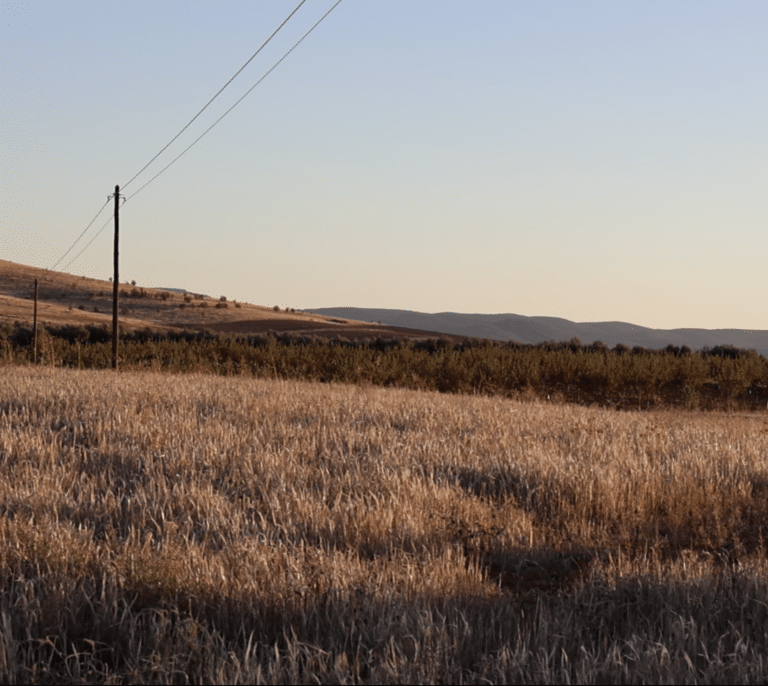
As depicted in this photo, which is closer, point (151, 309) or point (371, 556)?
point (371, 556)

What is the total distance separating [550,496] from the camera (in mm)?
7801

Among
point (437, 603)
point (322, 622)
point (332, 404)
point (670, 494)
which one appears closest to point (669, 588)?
point (437, 603)

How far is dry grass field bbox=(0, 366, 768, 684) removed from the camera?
13.0 ft

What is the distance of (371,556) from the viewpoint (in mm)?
5750

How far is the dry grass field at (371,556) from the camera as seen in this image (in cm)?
395

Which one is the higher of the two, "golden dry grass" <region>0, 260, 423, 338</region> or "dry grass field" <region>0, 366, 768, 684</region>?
"golden dry grass" <region>0, 260, 423, 338</region>

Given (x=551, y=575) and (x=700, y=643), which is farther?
(x=551, y=575)

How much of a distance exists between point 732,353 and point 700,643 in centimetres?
4210

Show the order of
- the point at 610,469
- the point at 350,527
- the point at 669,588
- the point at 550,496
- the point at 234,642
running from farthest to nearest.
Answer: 1. the point at 610,469
2. the point at 550,496
3. the point at 350,527
4. the point at 669,588
5. the point at 234,642

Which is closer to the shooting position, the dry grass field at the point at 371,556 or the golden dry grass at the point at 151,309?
the dry grass field at the point at 371,556

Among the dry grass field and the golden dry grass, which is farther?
the golden dry grass

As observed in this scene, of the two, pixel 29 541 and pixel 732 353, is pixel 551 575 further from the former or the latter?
pixel 732 353

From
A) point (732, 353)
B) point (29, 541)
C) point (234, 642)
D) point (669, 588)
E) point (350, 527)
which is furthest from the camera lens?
point (732, 353)

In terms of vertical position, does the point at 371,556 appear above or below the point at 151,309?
below
